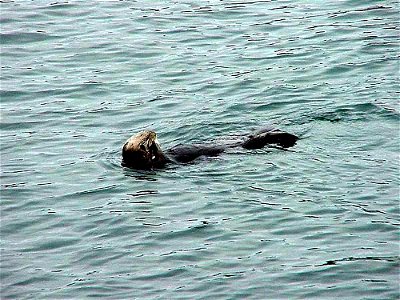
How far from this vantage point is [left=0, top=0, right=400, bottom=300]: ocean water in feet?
26.8

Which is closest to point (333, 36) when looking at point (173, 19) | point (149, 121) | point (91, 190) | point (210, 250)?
point (173, 19)

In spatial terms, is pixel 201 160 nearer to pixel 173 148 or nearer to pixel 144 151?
pixel 173 148

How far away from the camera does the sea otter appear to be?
1066cm

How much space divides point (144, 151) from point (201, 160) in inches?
23.8

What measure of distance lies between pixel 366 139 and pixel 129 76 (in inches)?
168

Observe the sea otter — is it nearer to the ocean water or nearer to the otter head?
the otter head

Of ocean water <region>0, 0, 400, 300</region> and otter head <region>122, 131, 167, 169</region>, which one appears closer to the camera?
ocean water <region>0, 0, 400, 300</region>

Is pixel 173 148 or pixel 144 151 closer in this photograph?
pixel 144 151

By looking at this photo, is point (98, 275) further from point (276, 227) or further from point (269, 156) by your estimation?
point (269, 156)

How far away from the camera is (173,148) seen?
11.0 meters

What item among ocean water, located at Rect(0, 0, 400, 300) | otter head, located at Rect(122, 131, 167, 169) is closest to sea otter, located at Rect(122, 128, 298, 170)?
otter head, located at Rect(122, 131, 167, 169)

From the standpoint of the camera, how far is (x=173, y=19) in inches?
660

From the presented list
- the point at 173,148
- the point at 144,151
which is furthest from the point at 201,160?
the point at 144,151

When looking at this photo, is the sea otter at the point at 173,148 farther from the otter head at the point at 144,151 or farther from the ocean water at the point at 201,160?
the ocean water at the point at 201,160
